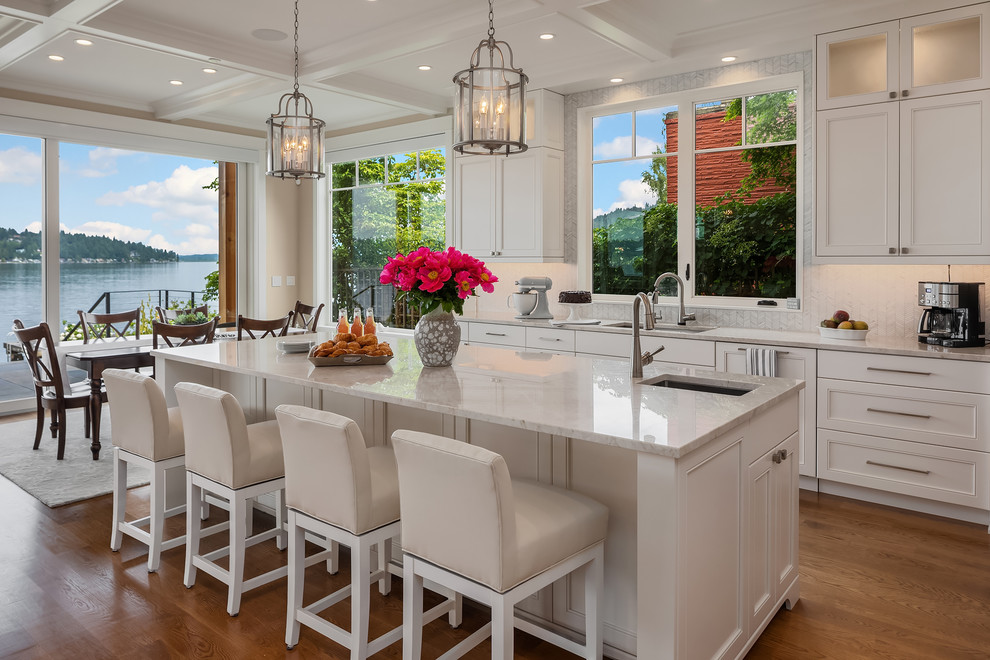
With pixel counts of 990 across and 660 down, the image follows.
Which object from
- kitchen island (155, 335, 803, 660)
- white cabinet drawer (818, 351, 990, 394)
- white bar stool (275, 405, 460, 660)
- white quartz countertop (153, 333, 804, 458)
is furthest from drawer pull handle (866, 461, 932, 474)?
white bar stool (275, 405, 460, 660)

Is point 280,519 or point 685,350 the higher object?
point 685,350

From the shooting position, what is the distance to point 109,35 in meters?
4.32

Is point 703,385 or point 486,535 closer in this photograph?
point 486,535

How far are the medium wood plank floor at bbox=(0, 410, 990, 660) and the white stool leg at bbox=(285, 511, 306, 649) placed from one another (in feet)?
0.20

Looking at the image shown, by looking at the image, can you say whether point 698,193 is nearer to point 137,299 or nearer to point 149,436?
point 149,436

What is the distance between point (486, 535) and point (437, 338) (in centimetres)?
125

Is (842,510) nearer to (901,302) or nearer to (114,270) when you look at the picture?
(901,302)

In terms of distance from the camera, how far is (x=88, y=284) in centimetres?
660

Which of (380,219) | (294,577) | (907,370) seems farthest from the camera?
(380,219)

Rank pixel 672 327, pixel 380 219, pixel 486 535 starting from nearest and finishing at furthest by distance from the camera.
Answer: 1. pixel 486 535
2. pixel 672 327
3. pixel 380 219

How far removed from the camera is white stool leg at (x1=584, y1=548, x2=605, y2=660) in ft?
6.94

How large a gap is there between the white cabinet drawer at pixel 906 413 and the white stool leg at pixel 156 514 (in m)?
3.37

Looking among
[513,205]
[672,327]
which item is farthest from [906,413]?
[513,205]

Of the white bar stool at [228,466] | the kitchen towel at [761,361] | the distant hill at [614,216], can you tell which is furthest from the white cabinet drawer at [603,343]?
the white bar stool at [228,466]
